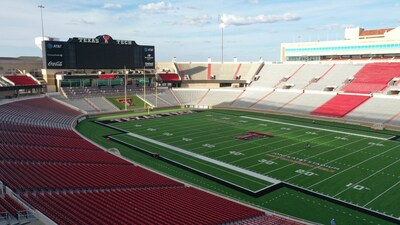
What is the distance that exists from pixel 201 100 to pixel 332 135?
30085 millimetres

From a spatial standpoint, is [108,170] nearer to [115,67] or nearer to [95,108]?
[95,108]

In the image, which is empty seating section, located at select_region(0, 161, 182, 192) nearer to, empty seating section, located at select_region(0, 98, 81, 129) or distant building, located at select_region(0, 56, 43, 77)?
empty seating section, located at select_region(0, 98, 81, 129)

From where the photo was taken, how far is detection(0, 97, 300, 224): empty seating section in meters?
11.3

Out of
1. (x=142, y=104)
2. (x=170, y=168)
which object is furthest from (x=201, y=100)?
(x=170, y=168)

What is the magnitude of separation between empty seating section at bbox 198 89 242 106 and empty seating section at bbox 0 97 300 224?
1418 inches

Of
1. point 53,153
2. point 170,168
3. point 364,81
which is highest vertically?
point 364,81

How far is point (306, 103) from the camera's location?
50.6 metres

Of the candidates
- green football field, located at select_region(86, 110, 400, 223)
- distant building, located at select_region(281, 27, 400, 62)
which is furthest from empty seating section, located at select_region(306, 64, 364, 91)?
green football field, located at select_region(86, 110, 400, 223)

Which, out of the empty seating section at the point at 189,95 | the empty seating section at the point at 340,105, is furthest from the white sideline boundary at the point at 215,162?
the empty seating section at the point at 189,95

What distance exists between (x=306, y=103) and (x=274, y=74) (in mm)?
14963

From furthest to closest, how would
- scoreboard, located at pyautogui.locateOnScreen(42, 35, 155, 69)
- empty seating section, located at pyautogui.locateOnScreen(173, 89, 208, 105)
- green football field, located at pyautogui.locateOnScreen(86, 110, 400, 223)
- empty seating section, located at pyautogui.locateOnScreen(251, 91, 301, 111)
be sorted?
empty seating section, located at pyautogui.locateOnScreen(173, 89, 208, 105), empty seating section, located at pyautogui.locateOnScreen(251, 91, 301, 111), scoreboard, located at pyautogui.locateOnScreen(42, 35, 155, 69), green football field, located at pyautogui.locateOnScreen(86, 110, 400, 223)

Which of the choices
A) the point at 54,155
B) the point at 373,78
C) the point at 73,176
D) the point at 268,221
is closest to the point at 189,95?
the point at 373,78

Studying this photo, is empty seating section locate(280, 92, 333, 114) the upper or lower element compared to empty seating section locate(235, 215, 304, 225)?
upper

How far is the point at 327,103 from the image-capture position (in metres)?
48.7
